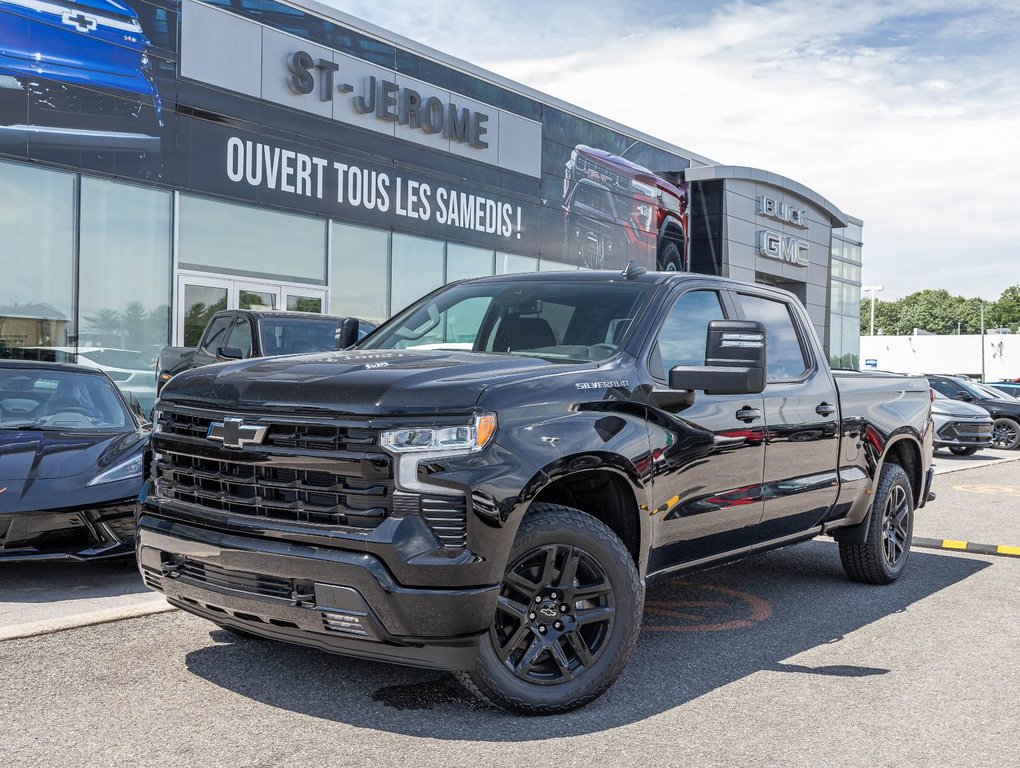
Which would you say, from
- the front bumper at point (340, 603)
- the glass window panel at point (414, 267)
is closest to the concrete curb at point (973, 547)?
the front bumper at point (340, 603)

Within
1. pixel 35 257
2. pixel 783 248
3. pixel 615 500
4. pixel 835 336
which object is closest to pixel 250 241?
pixel 35 257

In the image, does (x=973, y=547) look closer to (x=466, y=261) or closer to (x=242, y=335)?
(x=242, y=335)

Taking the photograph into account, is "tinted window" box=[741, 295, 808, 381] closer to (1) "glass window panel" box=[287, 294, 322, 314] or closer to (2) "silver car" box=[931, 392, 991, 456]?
(1) "glass window panel" box=[287, 294, 322, 314]

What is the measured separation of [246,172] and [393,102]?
150 inches

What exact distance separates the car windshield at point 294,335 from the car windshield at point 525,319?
6160mm

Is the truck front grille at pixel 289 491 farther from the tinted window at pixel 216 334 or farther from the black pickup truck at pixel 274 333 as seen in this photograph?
the tinted window at pixel 216 334

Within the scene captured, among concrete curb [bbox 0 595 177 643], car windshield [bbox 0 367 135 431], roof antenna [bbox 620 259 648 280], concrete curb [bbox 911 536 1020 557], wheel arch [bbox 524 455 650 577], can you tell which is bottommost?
concrete curb [bbox 911 536 1020 557]

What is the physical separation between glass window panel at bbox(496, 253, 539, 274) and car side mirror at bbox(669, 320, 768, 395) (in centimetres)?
1846

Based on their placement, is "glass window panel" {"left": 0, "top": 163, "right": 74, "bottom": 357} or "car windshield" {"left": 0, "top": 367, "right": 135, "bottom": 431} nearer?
"car windshield" {"left": 0, "top": 367, "right": 135, "bottom": 431}

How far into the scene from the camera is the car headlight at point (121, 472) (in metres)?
6.28

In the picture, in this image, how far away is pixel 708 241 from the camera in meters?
32.1

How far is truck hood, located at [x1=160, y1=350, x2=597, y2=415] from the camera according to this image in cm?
380

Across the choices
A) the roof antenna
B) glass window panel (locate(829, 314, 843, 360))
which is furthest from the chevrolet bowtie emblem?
glass window panel (locate(829, 314, 843, 360))

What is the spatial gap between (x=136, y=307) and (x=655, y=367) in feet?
42.3
